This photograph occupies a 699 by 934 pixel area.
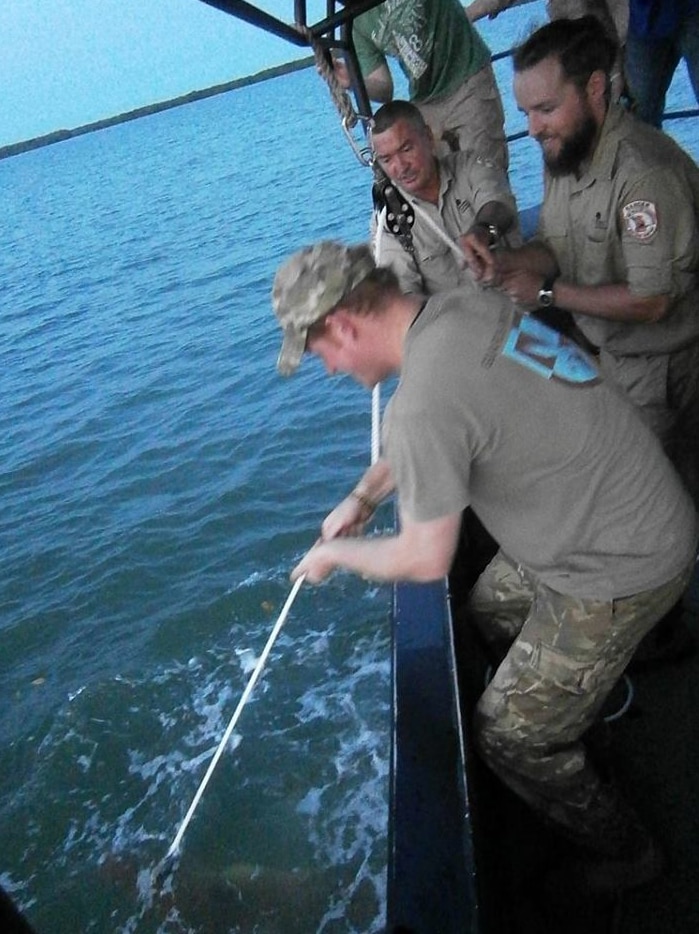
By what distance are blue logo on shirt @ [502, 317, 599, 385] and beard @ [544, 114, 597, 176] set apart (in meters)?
1.07

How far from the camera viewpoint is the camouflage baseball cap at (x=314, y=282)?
6.00 ft

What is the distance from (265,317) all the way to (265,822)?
9940 mm

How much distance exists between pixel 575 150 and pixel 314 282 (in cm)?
134

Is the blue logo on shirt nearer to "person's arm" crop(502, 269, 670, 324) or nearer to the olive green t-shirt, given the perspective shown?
"person's arm" crop(502, 269, 670, 324)

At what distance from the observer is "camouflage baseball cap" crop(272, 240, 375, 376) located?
1830mm

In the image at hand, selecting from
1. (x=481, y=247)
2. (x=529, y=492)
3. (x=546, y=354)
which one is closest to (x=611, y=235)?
(x=481, y=247)

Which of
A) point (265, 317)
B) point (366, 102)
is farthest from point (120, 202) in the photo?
point (366, 102)

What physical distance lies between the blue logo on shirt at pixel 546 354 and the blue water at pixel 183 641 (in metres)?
2.86

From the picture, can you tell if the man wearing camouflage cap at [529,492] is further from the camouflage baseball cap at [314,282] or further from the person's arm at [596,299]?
the person's arm at [596,299]

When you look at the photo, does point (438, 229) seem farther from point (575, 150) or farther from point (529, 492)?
point (529, 492)

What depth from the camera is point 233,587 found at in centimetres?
666

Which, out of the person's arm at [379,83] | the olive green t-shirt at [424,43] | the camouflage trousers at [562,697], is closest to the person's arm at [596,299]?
the camouflage trousers at [562,697]

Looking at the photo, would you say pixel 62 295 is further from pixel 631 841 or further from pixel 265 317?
pixel 631 841

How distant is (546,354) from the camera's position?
6.03 ft
